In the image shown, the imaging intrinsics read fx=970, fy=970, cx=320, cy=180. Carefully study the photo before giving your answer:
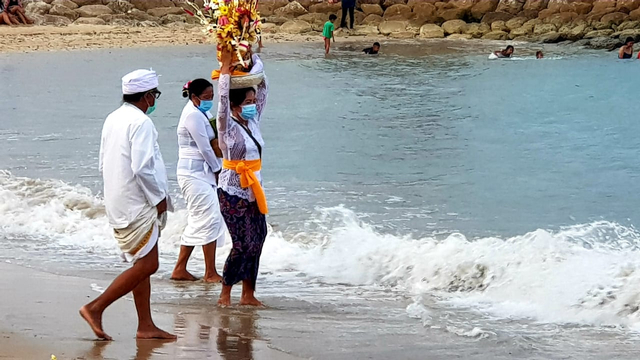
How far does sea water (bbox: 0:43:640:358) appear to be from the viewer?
7.43 metres

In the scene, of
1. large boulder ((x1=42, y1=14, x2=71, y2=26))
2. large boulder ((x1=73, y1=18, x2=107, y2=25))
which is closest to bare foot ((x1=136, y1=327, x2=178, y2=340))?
large boulder ((x1=42, y1=14, x2=71, y2=26))

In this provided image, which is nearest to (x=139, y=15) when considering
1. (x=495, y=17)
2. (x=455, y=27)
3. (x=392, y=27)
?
(x=392, y=27)

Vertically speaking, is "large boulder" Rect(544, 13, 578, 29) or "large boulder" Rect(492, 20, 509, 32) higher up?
"large boulder" Rect(544, 13, 578, 29)

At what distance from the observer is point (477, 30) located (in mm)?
39875

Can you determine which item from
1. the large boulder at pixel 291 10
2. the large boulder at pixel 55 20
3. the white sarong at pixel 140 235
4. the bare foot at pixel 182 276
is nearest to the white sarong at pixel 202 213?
the bare foot at pixel 182 276

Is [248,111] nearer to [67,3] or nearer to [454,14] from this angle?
[67,3]

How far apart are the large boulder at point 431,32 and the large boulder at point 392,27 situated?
87cm

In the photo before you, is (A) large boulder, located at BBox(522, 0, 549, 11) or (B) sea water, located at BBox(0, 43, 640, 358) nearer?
(B) sea water, located at BBox(0, 43, 640, 358)

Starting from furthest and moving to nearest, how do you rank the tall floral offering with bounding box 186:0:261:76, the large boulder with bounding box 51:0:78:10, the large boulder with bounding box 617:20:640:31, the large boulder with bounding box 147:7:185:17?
the large boulder with bounding box 147:7:185:17
the large boulder with bounding box 51:0:78:10
the large boulder with bounding box 617:20:640:31
the tall floral offering with bounding box 186:0:261:76

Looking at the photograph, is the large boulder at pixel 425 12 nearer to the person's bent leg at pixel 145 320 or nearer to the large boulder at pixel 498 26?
the large boulder at pixel 498 26

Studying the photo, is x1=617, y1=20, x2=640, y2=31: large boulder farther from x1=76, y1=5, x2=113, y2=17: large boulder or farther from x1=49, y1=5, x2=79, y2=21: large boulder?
x1=49, y1=5, x2=79, y2=21: large boulder

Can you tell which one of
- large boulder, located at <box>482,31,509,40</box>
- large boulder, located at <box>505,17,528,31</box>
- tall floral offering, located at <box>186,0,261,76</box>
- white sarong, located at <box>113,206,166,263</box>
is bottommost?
large boulder, located at <box>482,31,509,40</box>

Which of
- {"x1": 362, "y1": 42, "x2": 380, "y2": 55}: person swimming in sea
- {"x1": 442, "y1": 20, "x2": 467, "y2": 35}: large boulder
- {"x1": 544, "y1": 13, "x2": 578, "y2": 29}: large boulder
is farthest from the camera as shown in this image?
{"x1": 442, "y1": 20, "x2": 467, "y2": 35}: large boulder

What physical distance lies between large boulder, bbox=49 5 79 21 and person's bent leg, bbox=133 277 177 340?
33687 mm
